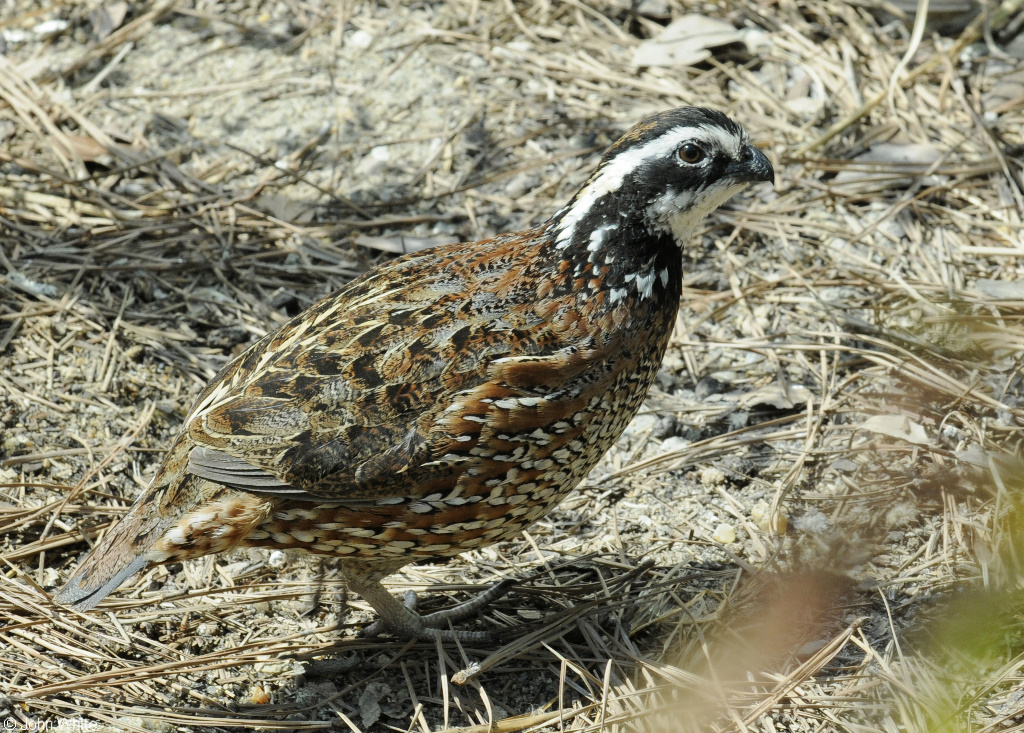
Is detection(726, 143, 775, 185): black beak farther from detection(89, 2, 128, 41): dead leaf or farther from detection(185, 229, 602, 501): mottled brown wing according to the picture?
detection(89, 2, 128, 41): dead leaf

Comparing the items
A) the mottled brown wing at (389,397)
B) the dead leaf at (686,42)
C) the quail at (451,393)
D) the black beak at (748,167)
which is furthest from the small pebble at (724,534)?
the dead leaf at (686,42)

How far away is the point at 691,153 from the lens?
3.88 m

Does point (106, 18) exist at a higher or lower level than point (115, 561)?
higher

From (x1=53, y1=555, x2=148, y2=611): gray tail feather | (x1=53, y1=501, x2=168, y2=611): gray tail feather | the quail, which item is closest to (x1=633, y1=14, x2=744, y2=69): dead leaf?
the quail

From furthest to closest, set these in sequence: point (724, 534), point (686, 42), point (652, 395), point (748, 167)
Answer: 1. point (686, 42)
2. point (652, 395)
3. point (724, 534)
4. point (748, 167)

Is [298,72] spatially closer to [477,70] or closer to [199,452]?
[477,70]

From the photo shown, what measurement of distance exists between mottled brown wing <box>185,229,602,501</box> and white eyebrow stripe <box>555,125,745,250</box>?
0.34m

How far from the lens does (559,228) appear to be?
3943 millimetres

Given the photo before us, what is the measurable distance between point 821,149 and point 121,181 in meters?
4.41

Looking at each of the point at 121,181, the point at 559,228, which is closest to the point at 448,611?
the point at 559,228

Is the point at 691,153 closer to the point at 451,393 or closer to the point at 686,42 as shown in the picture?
the point at 451,393

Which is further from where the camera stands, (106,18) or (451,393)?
(106,18)

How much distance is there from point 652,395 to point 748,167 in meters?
1.65

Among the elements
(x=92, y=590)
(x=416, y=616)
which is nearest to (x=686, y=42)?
(x=416, y=616)
